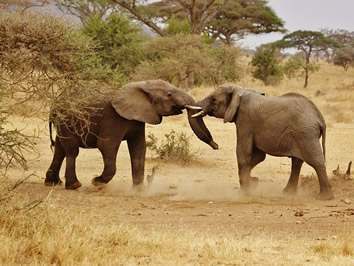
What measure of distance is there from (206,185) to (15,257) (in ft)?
19.3

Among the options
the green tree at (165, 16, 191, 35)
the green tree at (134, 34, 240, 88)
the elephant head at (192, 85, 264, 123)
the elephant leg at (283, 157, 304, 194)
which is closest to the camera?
the elephant leg at (283, 157, 304, 194)

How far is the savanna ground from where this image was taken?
213 inches

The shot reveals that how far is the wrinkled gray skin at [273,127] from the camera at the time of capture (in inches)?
367

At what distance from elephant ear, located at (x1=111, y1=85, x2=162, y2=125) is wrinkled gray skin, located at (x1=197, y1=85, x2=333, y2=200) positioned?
0.80m

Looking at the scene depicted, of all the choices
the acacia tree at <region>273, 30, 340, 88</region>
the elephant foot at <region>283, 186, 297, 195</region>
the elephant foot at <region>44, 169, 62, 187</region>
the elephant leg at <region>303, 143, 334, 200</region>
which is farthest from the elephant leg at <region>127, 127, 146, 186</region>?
the acacia tree at <region>273, 30, 340, 88</region>

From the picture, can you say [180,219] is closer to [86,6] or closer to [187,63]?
[187,63]

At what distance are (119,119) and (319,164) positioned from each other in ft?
9.92

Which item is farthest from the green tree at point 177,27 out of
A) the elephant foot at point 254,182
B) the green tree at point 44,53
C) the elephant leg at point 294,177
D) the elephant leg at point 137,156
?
the green tree at point 44,53

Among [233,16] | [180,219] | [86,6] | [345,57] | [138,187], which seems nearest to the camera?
[180,219]

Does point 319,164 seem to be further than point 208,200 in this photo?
No

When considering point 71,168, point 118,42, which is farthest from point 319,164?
point 118,42

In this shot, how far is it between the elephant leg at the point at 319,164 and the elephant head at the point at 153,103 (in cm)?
166

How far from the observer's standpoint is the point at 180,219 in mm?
7668

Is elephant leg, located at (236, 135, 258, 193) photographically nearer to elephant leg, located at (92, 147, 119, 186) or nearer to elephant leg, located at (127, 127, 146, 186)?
elephant leg, located at (127, 127, 146, 186)
